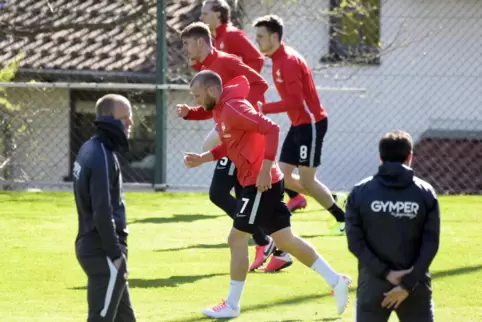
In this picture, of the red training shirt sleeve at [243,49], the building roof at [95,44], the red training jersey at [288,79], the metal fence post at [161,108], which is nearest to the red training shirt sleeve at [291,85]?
the red training jersey at [288,79]

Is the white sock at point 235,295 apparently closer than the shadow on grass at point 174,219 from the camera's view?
Yes

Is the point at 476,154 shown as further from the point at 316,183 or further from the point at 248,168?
the point at 248,168

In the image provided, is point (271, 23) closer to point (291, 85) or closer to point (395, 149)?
point (291, 85)

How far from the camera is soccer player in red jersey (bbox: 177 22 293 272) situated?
316 inches

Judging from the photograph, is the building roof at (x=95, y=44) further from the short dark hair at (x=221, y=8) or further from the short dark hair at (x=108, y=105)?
the short dark hair at (x=108, y=105)

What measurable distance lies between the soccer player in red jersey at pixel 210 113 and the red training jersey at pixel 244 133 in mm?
957

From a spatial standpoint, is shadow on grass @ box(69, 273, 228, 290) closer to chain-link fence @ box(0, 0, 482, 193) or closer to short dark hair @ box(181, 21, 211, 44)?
short dark hair @ box(181, 21, 211, 44)

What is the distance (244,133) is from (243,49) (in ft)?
10.5

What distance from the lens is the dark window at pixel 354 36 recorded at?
18.8 m

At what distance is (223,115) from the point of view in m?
6.82

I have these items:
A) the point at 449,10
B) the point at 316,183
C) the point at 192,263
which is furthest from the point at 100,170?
the point at 449,10

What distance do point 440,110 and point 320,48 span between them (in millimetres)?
2701

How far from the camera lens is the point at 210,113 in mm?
7930

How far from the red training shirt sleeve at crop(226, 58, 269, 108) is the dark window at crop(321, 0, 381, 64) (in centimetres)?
959
